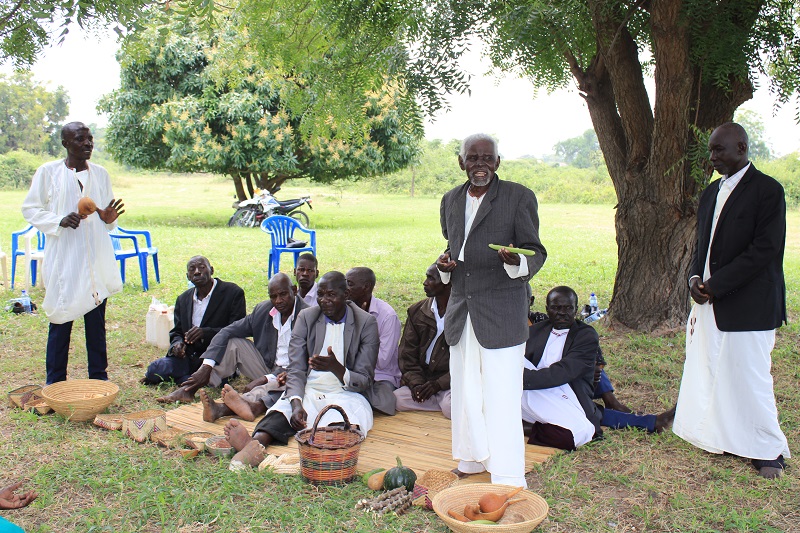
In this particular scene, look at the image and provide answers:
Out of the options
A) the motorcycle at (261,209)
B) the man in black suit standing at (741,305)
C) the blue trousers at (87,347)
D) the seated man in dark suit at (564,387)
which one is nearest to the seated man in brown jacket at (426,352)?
the seated man in dark suit at (564,387)

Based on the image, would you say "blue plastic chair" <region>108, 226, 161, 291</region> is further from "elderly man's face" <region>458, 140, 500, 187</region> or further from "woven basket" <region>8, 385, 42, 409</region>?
"elderly man's face" <region>458, 140, 500, 187</region>

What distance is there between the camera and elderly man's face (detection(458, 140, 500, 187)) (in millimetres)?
3814

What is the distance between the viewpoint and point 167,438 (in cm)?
472

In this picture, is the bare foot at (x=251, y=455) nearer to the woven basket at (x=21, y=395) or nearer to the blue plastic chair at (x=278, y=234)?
the woven basket at (x=21, y=395)

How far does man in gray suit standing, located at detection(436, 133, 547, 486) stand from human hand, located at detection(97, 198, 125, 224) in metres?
2.98

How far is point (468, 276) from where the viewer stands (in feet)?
12.9

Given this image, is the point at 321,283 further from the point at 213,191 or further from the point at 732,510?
the point at 213,191

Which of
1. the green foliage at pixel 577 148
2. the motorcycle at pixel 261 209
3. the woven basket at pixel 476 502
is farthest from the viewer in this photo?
the green foliage at pixel 577 148

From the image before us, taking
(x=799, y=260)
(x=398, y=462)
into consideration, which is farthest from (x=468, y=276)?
(x=799, y=260)

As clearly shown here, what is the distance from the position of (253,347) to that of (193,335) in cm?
52

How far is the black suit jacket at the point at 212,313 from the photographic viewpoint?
620cm

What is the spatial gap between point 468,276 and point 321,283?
1337 millimetres

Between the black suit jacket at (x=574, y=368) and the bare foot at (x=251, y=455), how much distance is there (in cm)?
169

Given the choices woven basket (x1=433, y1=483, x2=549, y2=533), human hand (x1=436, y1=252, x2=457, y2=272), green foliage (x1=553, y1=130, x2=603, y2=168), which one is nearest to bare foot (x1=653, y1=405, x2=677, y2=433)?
woven basket (x1=433, y1=483, x2=549, y2=533)
